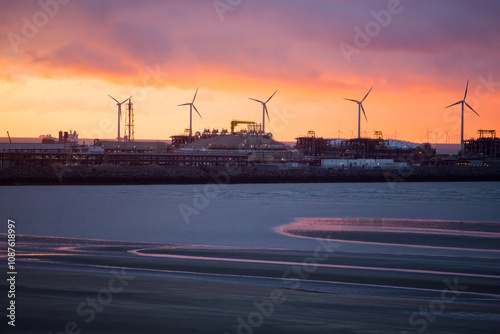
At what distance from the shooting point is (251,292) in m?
17.2

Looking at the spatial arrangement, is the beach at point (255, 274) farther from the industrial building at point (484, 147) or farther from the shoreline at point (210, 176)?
the industrial building at point (484, 147)

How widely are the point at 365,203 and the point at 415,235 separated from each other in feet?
93.4

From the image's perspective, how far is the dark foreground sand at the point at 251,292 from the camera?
13297 mm

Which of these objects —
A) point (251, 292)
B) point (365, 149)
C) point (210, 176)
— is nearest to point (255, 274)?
point (251, 292)

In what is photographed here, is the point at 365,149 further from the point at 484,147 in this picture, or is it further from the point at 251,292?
the point at 251,292

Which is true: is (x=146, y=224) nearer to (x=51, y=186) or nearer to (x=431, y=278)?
(x=431, y=278)

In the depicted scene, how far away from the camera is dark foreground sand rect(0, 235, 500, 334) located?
43.6ft

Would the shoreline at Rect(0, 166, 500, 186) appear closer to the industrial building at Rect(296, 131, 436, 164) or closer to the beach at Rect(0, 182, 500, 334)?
the industrial building at Rect(296, 131, 436, 164)

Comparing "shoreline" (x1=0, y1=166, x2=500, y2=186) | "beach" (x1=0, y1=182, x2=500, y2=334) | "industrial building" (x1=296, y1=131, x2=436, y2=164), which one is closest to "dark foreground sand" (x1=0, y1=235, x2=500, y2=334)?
"beach" (x1=0, y1=182, x2=500, y2=334)

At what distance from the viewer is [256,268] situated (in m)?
22.1

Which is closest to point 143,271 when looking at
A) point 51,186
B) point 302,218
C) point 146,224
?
point 146,224

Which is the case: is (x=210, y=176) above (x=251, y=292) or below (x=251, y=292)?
above

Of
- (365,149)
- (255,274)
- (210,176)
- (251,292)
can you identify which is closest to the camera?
(251,292)

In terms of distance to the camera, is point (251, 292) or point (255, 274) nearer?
point (251, 292)
